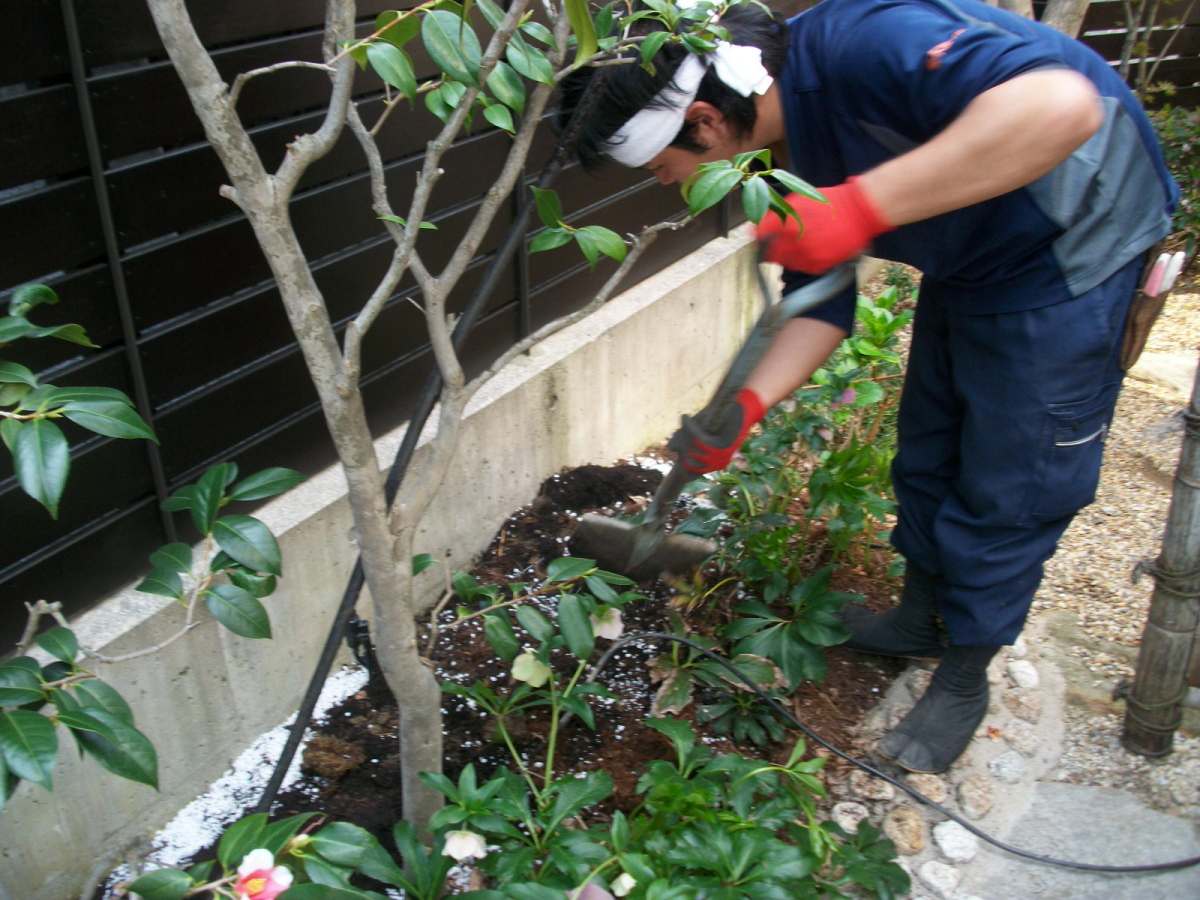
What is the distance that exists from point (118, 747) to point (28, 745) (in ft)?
0.46

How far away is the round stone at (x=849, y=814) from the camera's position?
232 cm

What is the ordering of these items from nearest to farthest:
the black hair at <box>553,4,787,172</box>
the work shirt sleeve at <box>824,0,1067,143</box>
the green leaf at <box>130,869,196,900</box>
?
the green leaf at <box>130,869,196,900</box> → the work shirt sleeve at <box>824,0,1067,143</box> → the black hair at <box>553,4,787,172</box>

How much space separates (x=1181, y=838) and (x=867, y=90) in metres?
1.71

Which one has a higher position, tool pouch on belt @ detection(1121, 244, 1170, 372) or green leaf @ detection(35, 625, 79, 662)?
tool pouch on belt @ detection(1121, 244, 1170, 372)

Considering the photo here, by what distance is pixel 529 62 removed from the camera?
161 cm

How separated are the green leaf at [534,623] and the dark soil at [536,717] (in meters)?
0.34

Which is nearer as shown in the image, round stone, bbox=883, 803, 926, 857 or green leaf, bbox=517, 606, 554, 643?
green leaf, bbox=517, 606, 554, 643

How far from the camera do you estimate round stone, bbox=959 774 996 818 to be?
2379 mm

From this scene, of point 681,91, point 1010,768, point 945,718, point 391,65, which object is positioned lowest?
point 1010,768

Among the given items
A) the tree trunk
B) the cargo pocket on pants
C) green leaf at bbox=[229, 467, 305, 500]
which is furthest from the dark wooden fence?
the tree trunk

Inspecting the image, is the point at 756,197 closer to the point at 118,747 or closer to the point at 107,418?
the point at 107,418

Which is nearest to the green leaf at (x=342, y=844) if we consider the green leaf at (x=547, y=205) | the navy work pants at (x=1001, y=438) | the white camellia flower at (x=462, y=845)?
the white camellia flower at (x=462, y=845)

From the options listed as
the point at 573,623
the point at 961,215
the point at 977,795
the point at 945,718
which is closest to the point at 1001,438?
the point at 961,215

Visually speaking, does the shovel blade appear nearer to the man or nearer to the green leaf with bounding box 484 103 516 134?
the man
